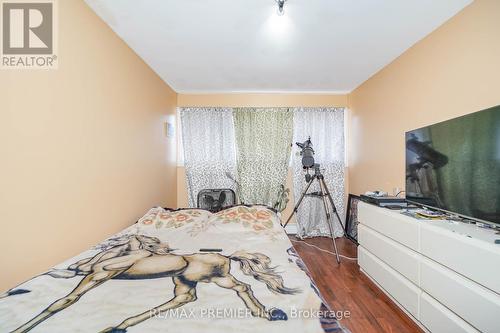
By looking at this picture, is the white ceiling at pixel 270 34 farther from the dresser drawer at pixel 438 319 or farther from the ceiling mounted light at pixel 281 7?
the dresser drawer at pixel 438 319

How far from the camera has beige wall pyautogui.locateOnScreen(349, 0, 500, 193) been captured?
1.69 metres

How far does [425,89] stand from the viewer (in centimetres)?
225

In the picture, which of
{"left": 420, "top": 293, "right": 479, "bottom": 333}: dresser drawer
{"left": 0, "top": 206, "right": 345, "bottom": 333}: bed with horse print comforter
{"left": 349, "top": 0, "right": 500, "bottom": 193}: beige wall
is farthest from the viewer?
{"left": 349, "top": 0, "right": 500, "bottom": 193}: beige wall

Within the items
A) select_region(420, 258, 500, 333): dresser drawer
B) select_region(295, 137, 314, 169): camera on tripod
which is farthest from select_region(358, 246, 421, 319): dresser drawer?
select_region(295, 137, 314, 169): camera on tripod

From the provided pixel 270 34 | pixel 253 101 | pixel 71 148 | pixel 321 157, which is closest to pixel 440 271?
pixel 270 34

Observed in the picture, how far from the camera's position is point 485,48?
5.53ft

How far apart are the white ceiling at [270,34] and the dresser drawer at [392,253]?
1992mm

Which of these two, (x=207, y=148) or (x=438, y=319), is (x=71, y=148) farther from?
(x=438, y=319)

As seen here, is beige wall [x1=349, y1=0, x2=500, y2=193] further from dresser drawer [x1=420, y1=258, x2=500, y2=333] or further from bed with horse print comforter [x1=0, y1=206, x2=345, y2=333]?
bed with horse print comforter [x1=0, y1=206, x2=345, y2=333]

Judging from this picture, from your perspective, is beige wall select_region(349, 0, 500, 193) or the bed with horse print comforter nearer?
the bed with horse print comforter

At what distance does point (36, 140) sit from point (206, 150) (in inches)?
99.9

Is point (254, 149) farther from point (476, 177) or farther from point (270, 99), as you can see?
point (476, 177)

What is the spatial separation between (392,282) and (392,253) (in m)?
0.25

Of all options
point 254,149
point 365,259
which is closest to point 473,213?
point 365,259
